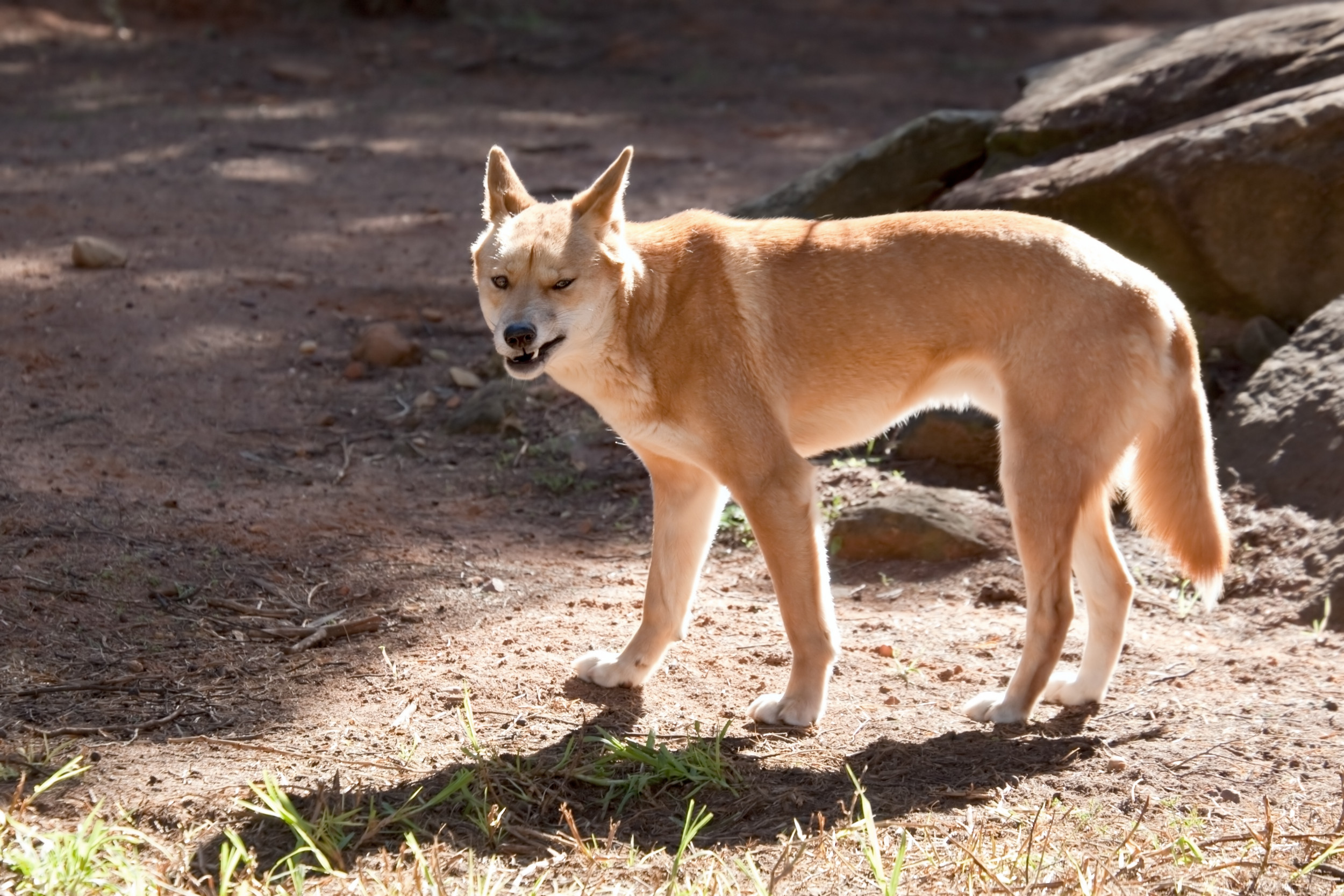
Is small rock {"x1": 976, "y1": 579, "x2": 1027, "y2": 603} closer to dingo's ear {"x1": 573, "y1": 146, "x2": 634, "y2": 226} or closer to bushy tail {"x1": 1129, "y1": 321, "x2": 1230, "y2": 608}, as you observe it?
bushy tail {"x1": 1129, "y1": 321, "x2": 1230, "y2": 608}

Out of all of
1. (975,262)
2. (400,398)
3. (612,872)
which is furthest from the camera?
(400,398)

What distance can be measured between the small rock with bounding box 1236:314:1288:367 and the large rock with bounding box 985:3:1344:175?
4.55ft

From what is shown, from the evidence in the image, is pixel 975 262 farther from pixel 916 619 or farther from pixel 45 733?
pixel 45 733

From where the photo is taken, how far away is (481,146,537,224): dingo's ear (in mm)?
4590

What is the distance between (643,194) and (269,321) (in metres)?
3.47

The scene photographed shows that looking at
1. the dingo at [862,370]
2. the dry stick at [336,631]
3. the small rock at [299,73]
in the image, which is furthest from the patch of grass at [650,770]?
the small rock at [299,73]

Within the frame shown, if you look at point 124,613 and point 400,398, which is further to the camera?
point 400,398

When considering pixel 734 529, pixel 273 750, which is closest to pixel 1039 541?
pixel 734 529

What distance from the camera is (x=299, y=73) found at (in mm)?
13836

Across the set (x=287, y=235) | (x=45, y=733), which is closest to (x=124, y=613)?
(x=45, y=733)

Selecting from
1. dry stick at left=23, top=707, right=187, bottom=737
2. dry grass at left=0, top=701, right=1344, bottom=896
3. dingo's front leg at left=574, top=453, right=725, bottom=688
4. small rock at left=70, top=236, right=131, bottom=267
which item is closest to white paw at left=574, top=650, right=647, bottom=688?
dingo's front leg at left=574, top=453, right=725, bottom=688

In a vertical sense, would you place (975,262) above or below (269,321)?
above

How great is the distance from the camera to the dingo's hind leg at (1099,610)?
441cm

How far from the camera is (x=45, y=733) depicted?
12.7 ft
